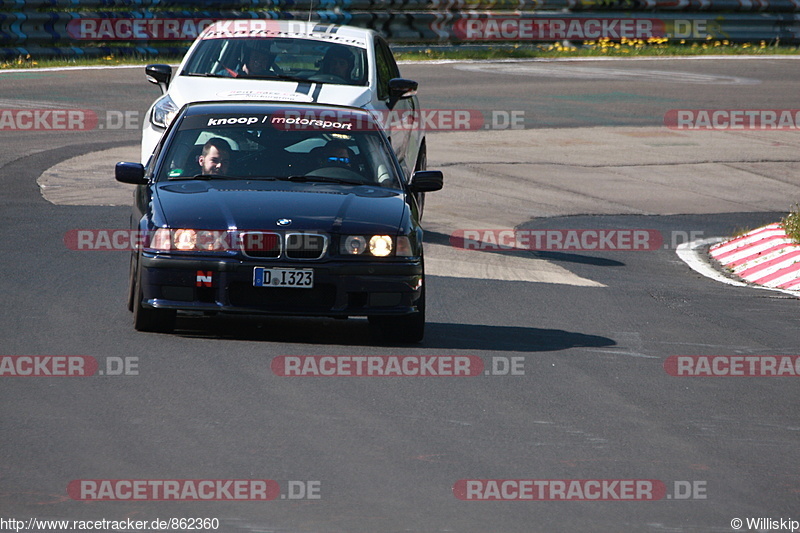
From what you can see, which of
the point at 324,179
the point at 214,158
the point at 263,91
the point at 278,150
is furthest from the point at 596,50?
the point at 214,158

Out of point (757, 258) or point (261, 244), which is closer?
point (261, 244)

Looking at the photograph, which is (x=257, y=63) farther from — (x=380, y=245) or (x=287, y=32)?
(x=380, y=245)

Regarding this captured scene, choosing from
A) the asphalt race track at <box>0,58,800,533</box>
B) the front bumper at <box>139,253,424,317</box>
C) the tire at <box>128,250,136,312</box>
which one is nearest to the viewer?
the asphalt race track at <box>0,58,800,533</box>

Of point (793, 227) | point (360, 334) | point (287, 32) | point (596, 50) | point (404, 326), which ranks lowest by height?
point (596, 50)

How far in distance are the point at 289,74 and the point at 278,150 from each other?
430 centimetres

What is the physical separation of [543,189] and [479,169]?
1272mm

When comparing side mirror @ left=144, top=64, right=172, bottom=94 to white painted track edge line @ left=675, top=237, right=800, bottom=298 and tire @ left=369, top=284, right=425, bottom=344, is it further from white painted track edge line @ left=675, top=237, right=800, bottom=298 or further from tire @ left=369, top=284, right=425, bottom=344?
tire @ left=369, top=284, right=425, bottom=344

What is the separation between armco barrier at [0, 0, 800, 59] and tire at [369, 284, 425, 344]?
45.9ft

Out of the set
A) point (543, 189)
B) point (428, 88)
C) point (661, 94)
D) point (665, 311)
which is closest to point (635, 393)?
A: point (665, 311)

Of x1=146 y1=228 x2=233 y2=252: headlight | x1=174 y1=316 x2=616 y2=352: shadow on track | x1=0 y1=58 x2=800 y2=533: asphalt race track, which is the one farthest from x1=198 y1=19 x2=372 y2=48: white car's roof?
x1=146 y1=228 x2=233 y2=252: headlight

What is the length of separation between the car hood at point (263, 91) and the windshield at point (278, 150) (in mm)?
3169

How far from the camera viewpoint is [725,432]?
22.2 ft

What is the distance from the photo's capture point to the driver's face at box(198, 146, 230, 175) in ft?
29.8

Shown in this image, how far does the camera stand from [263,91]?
12.8 meters
